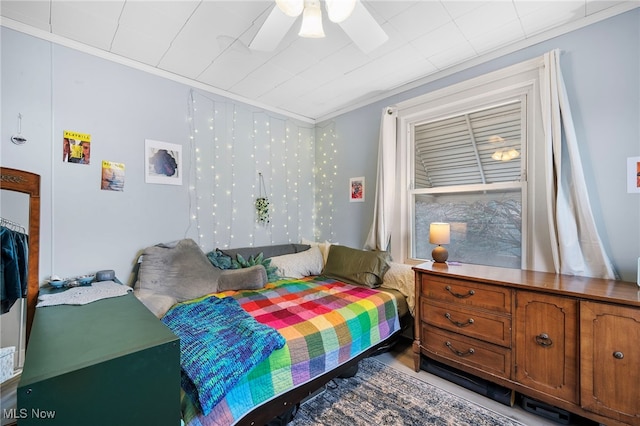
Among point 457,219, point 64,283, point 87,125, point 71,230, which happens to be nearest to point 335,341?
point 457,219

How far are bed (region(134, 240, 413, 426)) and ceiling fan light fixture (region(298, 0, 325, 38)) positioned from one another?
1.63m

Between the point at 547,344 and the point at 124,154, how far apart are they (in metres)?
3.34

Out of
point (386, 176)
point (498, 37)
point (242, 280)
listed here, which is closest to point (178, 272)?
point (242, 280)

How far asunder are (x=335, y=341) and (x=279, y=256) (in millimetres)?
1467

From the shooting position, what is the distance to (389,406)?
1.71 metres

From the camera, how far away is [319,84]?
2.72 m

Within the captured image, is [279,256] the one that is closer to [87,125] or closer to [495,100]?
[87,125]

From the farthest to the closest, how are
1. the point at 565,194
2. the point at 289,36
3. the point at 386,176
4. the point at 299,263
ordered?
the point at 299,263
the point at 386,176
the point at 289,36
the point at 565,194

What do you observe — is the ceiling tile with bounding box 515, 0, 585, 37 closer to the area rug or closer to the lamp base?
the lamp base

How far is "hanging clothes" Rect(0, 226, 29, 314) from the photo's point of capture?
1404mm

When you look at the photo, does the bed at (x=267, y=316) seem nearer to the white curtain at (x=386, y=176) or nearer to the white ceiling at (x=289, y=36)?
the white curtain at (x=386, y=176)

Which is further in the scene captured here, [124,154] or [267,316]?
[124,154]

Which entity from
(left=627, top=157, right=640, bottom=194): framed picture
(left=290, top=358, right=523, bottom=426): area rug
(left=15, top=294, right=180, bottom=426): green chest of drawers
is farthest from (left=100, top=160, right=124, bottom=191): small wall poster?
(left=627, top=157, right=640, bottom=194): framed picture

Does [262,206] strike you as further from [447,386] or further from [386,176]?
[447,386]
